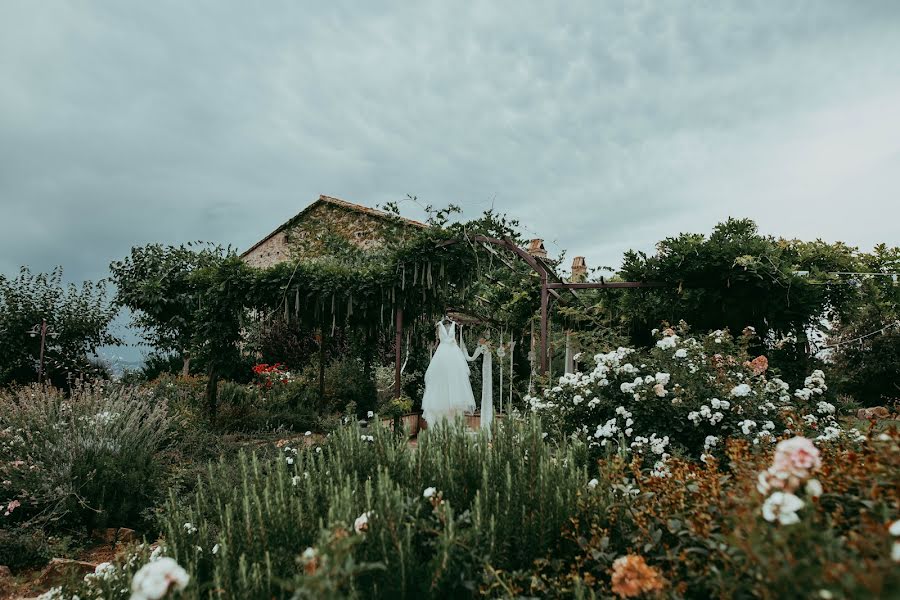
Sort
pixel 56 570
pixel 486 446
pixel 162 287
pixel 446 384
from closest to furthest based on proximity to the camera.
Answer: pixel 486 446 → pixel 56 570 → pixel 446 384 → pixel 162 287

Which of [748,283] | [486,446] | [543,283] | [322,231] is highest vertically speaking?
[322,231]

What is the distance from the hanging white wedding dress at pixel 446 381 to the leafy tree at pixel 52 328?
779cm

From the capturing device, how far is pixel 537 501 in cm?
204

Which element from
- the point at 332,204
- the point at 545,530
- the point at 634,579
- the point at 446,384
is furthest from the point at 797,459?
the point at 332,204

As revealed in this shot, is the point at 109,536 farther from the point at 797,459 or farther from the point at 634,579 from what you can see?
the point at 797,459

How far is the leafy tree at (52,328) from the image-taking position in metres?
11.3

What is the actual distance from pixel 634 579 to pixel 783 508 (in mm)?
424

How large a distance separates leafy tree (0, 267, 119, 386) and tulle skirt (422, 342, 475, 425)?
7781mm

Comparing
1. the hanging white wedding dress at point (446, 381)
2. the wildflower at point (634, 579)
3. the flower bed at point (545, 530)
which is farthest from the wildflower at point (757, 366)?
the hanging white wedding dress at point (446, 381)

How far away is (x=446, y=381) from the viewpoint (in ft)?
25.9

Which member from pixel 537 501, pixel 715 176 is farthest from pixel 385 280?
pixel 537 501

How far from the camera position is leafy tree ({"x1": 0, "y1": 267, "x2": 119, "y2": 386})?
11.3 meters

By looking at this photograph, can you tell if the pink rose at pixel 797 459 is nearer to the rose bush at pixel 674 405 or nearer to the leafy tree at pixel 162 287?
the rose bush at pixel 674 405

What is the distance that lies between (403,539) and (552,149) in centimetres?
531
